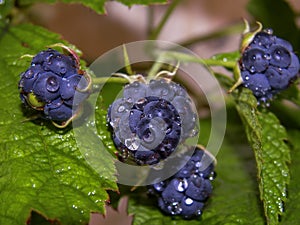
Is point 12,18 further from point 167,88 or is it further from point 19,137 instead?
point 167,88

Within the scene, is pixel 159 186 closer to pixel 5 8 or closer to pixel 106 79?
pixel 106 79

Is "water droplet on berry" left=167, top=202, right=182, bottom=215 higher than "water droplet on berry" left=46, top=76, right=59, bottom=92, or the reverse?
"water droplet on berry" left=46, top=76, right=59, bottom=92

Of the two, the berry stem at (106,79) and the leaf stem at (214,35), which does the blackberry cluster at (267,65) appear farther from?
the leaf stem at (214,35)

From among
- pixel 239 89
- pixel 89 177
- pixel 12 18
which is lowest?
pixel 12 18

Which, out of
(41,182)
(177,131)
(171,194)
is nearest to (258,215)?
(171,194)

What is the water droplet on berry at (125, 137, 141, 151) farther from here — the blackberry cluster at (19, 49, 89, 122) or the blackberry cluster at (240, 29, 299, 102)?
the blackberry cluster at (240, 29, 299, 102)

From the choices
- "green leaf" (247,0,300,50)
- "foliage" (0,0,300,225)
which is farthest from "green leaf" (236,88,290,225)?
"green leaf" (247,0,300,50)

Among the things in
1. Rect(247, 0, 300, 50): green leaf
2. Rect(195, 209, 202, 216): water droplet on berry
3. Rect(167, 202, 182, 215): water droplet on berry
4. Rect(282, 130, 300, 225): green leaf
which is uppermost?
Rect(247, 0, 300, 50): green leaf
